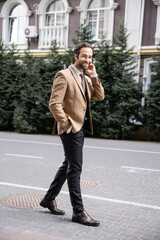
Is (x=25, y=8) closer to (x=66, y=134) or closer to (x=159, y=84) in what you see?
(x=159, y=84)

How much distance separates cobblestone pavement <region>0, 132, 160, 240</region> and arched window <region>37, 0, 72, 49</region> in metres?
13.0

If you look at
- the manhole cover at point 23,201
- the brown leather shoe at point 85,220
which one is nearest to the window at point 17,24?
the manhole cover at point 23,201

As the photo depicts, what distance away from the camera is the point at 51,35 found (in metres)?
21.1

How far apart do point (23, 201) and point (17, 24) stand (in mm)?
19831

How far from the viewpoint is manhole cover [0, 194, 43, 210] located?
4676 millimetres

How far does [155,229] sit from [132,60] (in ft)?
40.6

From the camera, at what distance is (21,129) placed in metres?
16.9

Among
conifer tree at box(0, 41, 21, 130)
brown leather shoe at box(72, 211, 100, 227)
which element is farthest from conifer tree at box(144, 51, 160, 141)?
brown leather shoe at box(72, 211, 100, 227)

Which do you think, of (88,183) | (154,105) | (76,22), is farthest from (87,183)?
(76,22)

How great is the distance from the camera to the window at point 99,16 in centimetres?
1955

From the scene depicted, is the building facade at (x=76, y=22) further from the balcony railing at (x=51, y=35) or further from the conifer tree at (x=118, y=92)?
the conifer tree at (x=118, y=92)

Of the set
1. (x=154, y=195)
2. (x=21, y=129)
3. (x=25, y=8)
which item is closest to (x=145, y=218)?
(x=154, y=195)

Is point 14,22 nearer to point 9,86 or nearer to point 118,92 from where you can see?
point 9,86

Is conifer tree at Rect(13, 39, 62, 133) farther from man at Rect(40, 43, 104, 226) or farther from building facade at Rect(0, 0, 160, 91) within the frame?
man at Rect(40, 43, 104, 226)
